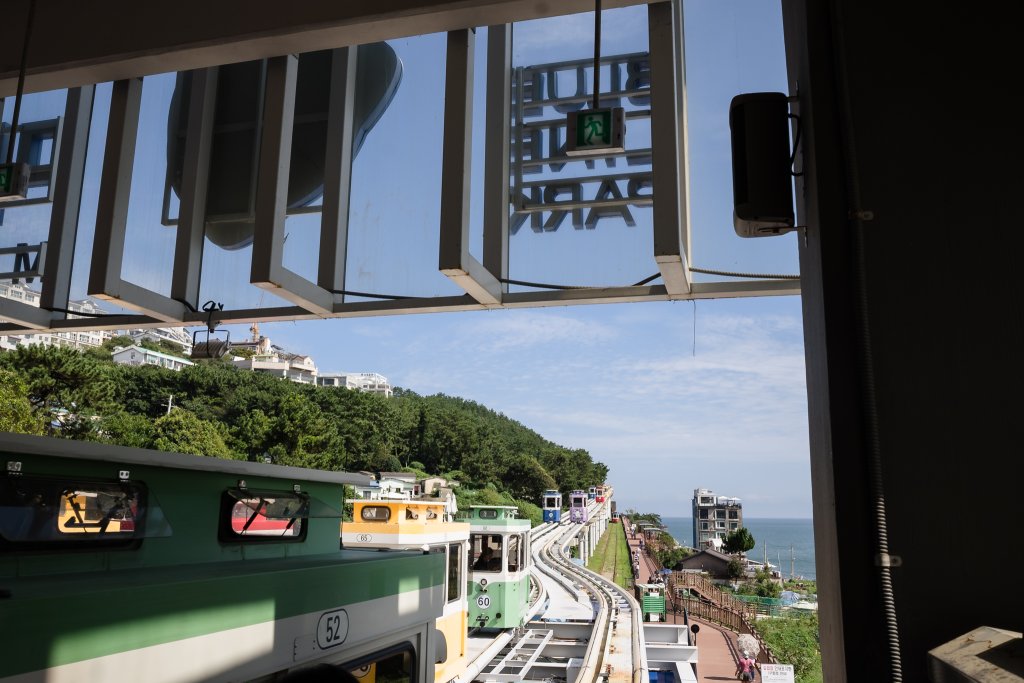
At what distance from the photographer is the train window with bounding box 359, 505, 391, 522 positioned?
7402 millimetres

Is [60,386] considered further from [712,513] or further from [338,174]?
[712,513]

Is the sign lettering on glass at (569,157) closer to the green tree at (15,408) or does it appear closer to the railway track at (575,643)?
the railway track at (575,643)

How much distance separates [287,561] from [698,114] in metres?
3.14

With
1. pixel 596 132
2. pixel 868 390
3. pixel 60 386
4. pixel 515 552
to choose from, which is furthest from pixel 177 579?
pixel 60 386

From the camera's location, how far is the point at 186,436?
124 feet

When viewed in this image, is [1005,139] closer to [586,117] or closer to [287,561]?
[586,117]

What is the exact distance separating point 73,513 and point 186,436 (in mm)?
38517

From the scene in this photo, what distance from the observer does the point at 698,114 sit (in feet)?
14.5

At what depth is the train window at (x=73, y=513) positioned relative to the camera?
2049 mm

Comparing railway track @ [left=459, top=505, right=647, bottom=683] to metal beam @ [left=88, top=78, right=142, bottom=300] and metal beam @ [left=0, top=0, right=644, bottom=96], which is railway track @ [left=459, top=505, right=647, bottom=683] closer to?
metal beam @ [left=88, top=78, right=142, bottom=300]

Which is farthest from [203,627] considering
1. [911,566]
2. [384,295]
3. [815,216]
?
[384,295]

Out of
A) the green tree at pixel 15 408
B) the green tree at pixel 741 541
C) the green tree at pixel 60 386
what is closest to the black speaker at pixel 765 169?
the green tree at pixel 15 408

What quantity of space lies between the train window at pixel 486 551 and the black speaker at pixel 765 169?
10.8m

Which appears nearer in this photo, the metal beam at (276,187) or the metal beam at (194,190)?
the metal beam at (276,187)
